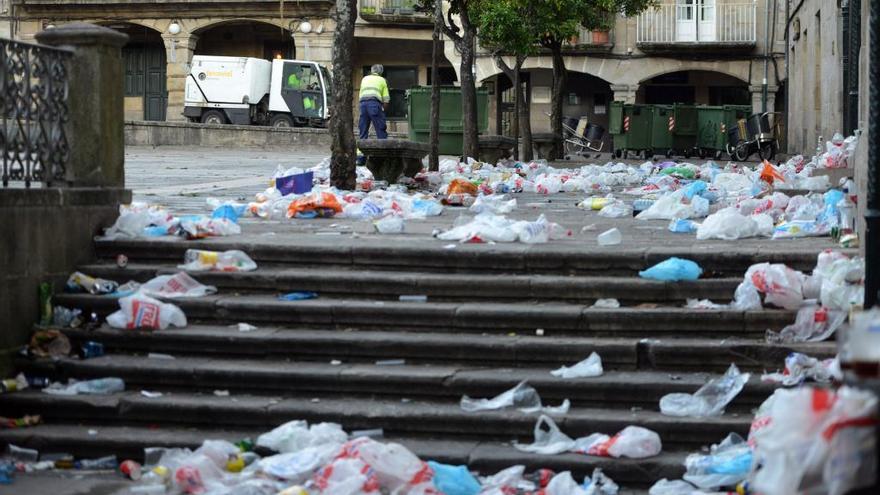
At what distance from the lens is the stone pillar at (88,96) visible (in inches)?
372

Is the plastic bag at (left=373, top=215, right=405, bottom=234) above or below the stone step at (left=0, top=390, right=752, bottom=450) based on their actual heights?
above

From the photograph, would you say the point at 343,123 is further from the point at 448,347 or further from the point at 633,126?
the point at 633,126

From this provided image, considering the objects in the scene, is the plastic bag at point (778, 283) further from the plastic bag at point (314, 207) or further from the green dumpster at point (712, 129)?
the green dumpster at point (712, 129)

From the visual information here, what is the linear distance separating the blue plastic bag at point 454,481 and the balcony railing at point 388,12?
37.4 metres

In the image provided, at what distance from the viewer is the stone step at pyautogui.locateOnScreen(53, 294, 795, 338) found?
25.1 feet

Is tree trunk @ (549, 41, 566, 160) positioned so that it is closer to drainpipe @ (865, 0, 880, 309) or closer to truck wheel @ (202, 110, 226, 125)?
truck wheel @ (202, 110, 226, 125)

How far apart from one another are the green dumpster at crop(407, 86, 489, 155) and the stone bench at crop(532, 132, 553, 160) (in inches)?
99.1

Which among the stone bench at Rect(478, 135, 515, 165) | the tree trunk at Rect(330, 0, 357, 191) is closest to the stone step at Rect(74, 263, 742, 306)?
the tree trunk at Rect(330, 0, 357, 191)

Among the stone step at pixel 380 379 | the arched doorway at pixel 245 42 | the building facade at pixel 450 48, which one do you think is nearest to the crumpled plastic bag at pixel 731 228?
the stone step at pixel 380 379

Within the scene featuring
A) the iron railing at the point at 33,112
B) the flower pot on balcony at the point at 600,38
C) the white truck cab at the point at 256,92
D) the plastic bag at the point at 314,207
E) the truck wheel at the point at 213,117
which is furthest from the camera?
the flower pot on balcony at the point at 600,38

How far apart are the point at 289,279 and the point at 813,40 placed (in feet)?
63.2

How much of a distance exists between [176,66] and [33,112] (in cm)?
3572

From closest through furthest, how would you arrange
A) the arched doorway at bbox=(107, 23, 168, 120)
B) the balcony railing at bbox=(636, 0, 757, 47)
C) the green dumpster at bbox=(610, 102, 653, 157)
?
1. the green dumpster at bbox=(610, 102, 653, 157)
2. the balcony railing at bbox=(636, 0, 757, 47)
3. the arched doorway at bbox=(107, 23, 168, 120)

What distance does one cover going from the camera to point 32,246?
8.56 meters
